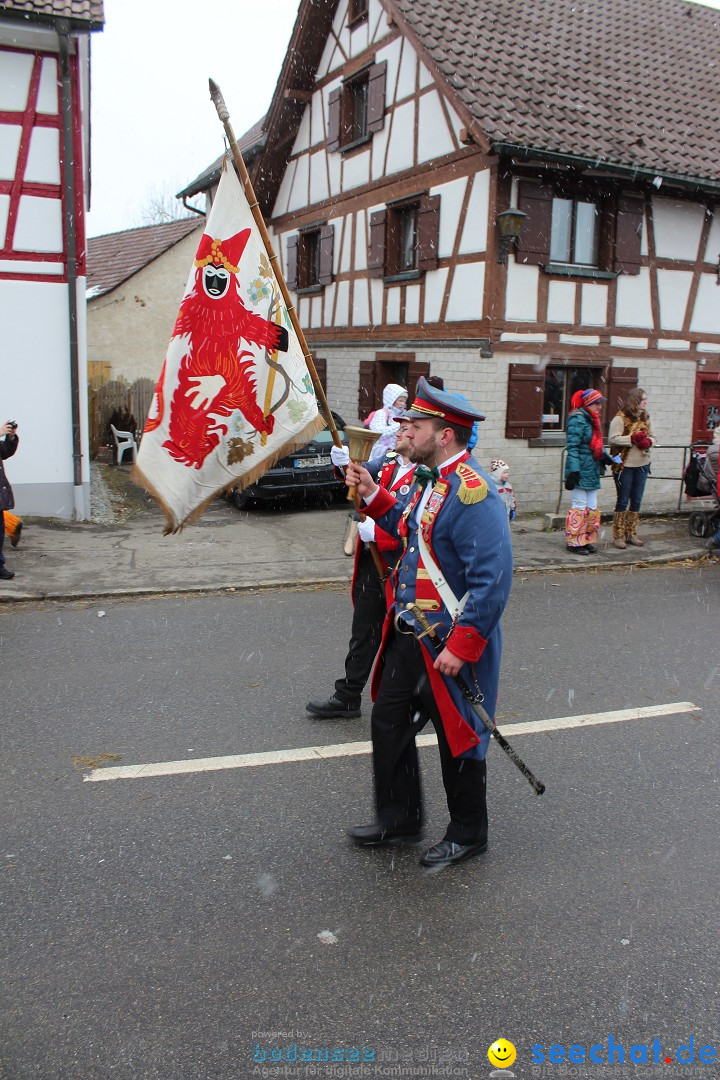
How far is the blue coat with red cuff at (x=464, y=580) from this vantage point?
10.6 ft

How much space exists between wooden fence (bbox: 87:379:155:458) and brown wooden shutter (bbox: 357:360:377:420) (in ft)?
16.0

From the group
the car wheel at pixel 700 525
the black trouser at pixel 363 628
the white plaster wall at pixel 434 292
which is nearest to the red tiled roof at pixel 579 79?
the white plaster wall at pixel 434 292

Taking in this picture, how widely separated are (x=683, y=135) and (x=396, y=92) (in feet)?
14.6

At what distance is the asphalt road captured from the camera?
2.58 metres

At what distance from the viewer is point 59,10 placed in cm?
998

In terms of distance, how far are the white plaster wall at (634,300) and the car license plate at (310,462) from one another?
4.79 m

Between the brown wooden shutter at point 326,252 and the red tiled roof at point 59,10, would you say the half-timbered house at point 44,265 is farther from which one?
the brown wooden shutter at point 326,252

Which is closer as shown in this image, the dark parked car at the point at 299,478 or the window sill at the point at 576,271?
the dark parked car at the point at 299,478

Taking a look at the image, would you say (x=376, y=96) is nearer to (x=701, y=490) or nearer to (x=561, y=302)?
(x=561, y=302)

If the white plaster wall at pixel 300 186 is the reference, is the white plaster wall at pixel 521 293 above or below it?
below

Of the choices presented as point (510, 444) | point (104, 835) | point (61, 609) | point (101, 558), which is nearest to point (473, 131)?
point (510, 444)

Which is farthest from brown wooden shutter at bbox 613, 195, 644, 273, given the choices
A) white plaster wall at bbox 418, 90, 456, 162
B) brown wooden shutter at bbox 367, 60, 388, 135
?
brown wooden shutter at bbox 367, 60, 388, 135

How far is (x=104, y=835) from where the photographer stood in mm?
3664

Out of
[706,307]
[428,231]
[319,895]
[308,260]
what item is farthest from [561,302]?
[319,895]
